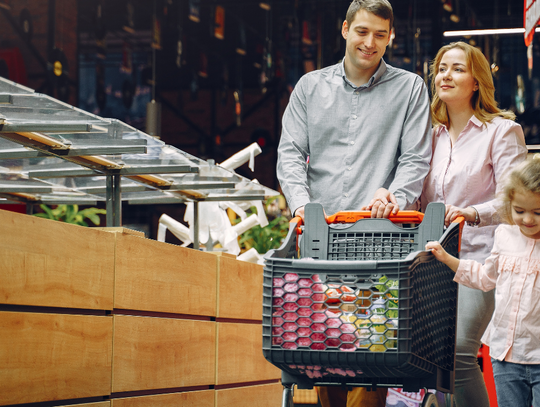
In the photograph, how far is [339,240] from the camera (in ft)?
7.47

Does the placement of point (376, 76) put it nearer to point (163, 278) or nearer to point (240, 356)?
point (163, 278)

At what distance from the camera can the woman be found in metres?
2.42

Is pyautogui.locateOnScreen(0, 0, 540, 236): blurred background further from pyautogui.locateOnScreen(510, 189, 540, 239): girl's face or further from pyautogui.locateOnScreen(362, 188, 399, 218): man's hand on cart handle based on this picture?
pyautogui.locateOnScreen(510, 189, 540, 239): girl's face

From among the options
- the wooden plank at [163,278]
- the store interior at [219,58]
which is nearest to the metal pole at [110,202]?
the wooden plank at [163,278]

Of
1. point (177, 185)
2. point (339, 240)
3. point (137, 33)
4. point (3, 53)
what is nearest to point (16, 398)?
point (339, 240)

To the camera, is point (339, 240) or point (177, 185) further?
point (177, 185)

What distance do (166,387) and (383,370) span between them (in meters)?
1.61

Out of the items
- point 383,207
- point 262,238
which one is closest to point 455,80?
point 383,207

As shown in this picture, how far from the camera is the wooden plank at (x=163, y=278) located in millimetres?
2873

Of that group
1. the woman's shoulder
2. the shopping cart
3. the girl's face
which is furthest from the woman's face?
the shopping cart

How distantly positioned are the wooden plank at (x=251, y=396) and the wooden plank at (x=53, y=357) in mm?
1144

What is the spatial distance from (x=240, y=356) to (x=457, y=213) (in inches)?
83.4

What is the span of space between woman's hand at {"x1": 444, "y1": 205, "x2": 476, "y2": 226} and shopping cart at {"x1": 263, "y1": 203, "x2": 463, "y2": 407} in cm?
11

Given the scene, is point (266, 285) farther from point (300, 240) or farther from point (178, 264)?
point (178, 264)
